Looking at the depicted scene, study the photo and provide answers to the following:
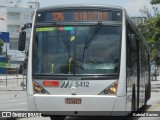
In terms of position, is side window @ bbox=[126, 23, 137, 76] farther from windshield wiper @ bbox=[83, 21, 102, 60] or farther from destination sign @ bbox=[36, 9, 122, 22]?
windshield wiper @ bbox=[83, 21, 102, 60]

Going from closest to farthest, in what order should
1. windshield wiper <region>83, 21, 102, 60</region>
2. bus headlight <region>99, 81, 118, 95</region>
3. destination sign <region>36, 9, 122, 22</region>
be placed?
bus headlight <region>99, 81, 118, 95</region>, windshield wiper <region>83, 21, 102, 60</region>, destination sign <region>36, 9, 122, 22</region>

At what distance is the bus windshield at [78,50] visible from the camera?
1230 cm

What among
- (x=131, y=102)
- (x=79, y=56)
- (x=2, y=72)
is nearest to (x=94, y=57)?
(x=79, y=56)

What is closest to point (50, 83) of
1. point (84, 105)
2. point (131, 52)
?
point (84, 105)

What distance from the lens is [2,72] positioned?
88.1m

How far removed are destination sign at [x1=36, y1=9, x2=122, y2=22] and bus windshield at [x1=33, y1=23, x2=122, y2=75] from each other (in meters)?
0.25

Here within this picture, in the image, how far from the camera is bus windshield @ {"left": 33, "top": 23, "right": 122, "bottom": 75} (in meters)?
12.3

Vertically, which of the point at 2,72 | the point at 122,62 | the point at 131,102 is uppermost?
the point at 122,62

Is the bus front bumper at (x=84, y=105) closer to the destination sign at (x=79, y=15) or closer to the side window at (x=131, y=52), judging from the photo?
the side window at (x=131, y=52)

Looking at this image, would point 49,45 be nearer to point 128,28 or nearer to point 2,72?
point 128,28

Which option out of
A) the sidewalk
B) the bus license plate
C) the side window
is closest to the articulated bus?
the bus license plate

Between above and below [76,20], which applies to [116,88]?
below

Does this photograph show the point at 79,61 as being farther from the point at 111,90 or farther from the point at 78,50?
the point at 111,90

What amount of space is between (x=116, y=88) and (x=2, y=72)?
7744cm
